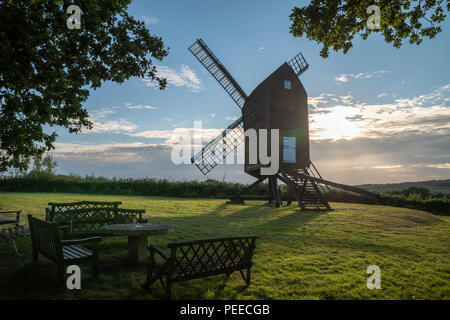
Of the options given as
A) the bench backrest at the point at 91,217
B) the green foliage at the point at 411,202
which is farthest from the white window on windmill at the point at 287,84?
the bench backrest at the point at 91,217

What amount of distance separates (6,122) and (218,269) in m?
8.87

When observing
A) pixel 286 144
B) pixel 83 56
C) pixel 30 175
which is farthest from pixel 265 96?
pixel 30 175

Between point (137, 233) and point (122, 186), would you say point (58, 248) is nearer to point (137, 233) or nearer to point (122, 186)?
point (137, 233)

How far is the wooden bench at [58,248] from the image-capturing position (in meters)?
4.83

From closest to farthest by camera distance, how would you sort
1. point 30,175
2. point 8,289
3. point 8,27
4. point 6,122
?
point 8,289 < point 8,27 < point 6,122 < point 30,175

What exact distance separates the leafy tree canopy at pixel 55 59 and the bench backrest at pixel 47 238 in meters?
3.15

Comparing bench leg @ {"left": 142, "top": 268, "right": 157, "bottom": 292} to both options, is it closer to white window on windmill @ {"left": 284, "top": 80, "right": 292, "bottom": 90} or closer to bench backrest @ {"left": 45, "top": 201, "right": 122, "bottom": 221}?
bench backrest @ {"left": 45, "top": 201, "right": 122, "bottom": 221}

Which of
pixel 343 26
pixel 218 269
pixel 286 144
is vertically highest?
pixel 343 26

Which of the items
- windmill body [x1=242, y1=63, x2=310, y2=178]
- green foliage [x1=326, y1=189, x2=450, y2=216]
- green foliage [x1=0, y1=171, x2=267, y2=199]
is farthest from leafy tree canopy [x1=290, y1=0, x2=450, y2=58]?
green foliage [x1=0, y1=171, x2=267, y2=199]

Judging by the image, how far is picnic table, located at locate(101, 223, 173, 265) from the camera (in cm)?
569

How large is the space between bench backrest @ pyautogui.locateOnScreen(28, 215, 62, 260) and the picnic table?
101 cm

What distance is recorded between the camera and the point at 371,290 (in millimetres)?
5184

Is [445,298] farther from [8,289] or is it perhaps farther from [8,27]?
[8,27]
